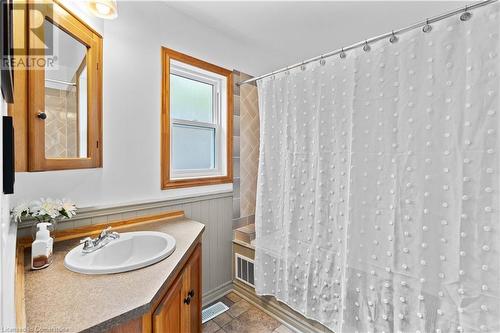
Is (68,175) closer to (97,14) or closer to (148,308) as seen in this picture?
(97,14)

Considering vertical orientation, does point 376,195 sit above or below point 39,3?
below

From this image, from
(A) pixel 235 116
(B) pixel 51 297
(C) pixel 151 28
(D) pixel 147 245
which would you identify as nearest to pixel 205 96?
(A) pixel 235 116

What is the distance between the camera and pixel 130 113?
1594 mm

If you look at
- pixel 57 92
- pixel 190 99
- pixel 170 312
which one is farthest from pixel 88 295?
pixel 190 99

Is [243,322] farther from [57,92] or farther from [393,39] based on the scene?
[393,39]

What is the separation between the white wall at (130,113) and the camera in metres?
1.42

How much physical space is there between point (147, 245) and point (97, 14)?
1229 millimetres

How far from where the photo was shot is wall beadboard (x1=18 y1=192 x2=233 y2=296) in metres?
1.76

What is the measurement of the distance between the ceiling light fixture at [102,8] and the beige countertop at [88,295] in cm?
118

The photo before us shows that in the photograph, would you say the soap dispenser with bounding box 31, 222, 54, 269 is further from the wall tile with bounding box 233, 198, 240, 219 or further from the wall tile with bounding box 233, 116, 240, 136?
the wall tile with bounding box 233, 116, 240, 136

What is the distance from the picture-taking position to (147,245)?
4.46ft

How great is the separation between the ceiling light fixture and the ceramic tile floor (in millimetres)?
2030

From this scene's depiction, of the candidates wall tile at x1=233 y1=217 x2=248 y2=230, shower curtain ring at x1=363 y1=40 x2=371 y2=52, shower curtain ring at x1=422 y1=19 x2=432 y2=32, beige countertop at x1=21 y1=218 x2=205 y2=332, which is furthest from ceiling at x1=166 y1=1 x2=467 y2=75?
beige countertop at x1=21 y1=218 x2=205 y2=332

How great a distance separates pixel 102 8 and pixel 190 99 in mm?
974
